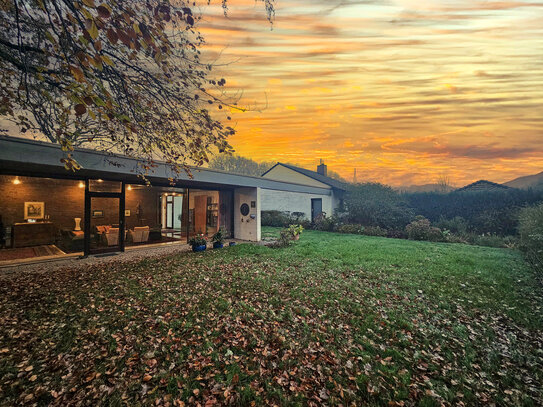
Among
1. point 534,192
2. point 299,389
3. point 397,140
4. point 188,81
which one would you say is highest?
point 397,140

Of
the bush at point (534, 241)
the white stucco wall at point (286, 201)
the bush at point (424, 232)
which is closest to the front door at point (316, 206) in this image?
the white stucco wall at point (286, 201)

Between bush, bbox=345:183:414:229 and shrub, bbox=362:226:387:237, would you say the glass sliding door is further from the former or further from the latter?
bush, bbox=345:183:414:229

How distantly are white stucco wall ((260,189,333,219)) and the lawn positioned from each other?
49.4 feet

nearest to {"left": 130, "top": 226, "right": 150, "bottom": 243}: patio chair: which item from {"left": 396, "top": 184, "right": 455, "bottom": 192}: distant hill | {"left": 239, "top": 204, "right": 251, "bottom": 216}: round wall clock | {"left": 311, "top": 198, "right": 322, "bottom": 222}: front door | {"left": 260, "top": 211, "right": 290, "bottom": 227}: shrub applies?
{"left": 239, "top": 204, "right": 251, "bottom": 216}: round wall clock

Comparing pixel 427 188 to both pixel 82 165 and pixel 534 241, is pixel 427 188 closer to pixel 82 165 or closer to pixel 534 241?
pixel 534 241

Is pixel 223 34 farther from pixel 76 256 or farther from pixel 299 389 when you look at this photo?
pixel 76 256

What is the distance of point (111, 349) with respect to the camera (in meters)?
3.23

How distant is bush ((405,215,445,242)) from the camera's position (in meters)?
13.7

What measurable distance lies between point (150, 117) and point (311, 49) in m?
3.98

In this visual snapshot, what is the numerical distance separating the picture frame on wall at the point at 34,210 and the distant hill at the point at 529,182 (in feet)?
89.4

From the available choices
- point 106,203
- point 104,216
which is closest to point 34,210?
point 104,216

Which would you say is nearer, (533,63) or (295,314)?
(295,314)

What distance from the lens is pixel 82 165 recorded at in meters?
7.40

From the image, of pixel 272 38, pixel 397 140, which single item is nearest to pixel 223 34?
pixel 272 38
